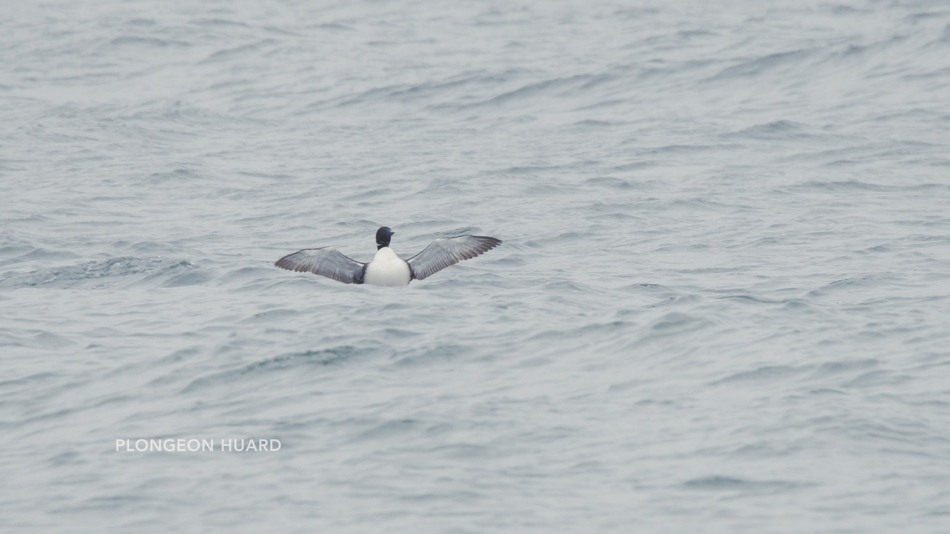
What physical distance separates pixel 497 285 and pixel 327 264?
5.59ft

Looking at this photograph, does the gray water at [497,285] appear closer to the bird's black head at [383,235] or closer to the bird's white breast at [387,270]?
the bird's white breast at [387,270]

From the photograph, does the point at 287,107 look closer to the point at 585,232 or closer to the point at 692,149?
the point at 692,149

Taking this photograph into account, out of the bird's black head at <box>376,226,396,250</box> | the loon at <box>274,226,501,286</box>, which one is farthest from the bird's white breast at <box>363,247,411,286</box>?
the bird's black head at <box>376,226,396,250</box>

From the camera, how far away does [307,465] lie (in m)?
8.32

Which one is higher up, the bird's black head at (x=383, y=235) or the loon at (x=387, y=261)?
the bird's black head at (x=383, y=235)

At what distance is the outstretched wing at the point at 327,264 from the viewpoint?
41.8 ft

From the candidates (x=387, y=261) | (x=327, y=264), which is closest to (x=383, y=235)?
(x=387, y=261)

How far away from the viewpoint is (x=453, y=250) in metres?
13.1

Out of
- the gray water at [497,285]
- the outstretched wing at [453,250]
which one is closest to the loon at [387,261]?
the outstretched wing at [453,250]

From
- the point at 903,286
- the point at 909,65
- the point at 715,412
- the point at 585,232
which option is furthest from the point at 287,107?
the point at 715,412

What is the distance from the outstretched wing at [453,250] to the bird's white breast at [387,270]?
169mm

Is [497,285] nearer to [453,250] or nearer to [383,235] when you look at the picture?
[453,250]

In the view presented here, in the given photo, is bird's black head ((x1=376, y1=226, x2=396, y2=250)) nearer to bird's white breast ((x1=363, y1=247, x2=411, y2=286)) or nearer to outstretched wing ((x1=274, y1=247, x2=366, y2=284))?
bird's white breast ((x1=363, y1=247, x2=411, y2=286))

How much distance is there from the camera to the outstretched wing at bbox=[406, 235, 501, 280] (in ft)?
42.6
